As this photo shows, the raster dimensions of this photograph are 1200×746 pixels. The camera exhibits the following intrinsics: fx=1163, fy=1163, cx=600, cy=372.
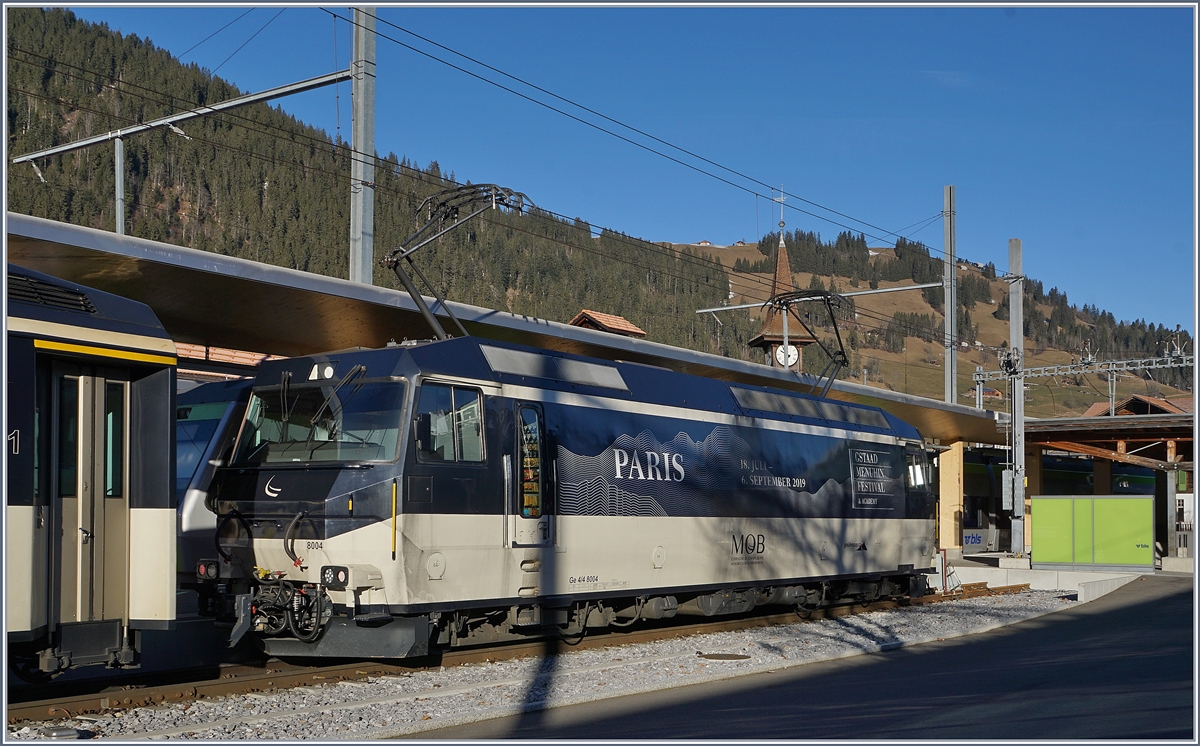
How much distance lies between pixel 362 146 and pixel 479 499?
7030 mm

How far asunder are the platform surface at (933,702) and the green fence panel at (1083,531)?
1276cm

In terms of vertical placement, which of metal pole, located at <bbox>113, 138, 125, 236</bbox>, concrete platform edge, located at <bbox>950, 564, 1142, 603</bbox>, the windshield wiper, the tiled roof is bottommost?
concrete platform edge, located at <bbox>950, 564, 1142, 603</bbox>

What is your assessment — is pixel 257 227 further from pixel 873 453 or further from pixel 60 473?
pixel 60 473

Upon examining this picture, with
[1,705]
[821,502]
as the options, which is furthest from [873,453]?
[1,705]

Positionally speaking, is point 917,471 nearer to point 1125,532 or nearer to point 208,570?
point 1125,532

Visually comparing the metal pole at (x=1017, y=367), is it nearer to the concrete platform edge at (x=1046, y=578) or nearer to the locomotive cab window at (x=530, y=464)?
the concrete platform edge at (x=1046, y=578)

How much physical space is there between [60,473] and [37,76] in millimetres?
83564

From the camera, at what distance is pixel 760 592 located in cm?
1667

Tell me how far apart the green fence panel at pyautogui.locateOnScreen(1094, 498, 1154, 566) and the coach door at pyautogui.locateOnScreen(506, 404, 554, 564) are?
19365mm

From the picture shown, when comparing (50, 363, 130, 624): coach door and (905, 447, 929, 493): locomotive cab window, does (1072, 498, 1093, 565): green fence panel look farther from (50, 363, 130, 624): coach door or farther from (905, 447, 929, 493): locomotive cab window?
(50, 363, 130, 624): coach door

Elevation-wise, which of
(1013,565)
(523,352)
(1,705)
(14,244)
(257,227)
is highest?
(257,227)

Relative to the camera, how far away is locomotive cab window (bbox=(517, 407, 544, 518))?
1216cm

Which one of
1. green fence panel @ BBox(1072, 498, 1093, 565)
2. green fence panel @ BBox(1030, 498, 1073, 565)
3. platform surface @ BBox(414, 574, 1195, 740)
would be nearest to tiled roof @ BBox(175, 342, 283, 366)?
platform surface @ BBox(414, 574, 1195, 740)

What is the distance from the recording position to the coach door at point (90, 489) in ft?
28.5
